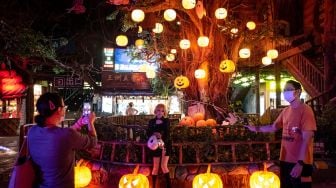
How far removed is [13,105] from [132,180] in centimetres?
2121

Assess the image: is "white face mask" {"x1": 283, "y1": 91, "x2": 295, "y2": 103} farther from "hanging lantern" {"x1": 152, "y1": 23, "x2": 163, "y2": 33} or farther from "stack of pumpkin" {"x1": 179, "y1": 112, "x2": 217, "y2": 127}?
"hanging lantern" {"x1": 152, "y1": 23, "x2": 163, "y2": 33}

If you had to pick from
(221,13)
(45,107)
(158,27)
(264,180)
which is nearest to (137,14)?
(158,27)

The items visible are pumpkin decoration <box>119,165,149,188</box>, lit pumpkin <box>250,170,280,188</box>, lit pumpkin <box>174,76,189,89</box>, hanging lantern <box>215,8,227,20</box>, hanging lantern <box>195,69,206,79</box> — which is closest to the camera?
pumpkin decoration <box>119,165,149,188</box>

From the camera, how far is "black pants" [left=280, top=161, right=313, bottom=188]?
5.91 meters

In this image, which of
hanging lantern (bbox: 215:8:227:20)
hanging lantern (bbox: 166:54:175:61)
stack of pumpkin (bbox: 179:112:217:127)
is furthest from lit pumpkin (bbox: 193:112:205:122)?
hanging lantern (bbox: 215:8:227:20)

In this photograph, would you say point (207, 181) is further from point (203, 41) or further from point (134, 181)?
point (203, 41)

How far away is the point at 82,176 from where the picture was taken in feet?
30.5

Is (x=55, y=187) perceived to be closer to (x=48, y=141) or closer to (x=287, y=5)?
(x=48, y=141)

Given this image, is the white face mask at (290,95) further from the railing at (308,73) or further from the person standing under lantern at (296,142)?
the railing at (308,73)

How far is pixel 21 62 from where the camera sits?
80.6 feet

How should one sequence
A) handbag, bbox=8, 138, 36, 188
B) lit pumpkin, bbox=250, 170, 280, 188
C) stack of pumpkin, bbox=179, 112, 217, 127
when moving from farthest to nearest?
1. stack of pumpkin, bbox=179, 112, 217, 127
2. lit pumpkin, bbox=250, 170, 280, 188
3. handbag, bbox=8, 138, 36, 188

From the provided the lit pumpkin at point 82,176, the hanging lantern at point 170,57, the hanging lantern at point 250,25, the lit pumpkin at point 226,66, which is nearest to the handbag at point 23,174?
the lit pumpkin at point 82,176

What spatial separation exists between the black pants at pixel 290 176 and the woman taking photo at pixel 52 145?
3.29 m

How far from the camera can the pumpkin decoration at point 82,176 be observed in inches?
363
